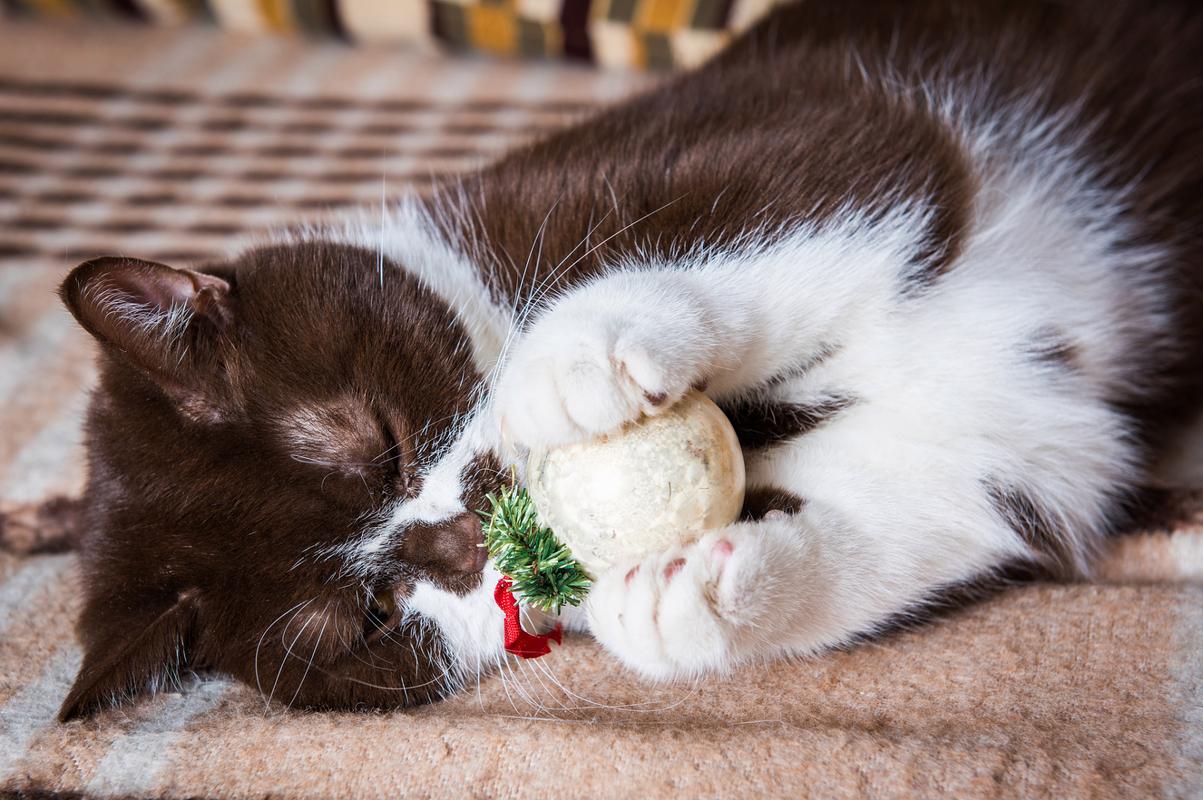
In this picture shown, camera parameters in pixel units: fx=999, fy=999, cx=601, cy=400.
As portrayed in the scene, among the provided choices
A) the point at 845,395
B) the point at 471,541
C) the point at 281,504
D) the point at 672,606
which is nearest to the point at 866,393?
the point at 845,395

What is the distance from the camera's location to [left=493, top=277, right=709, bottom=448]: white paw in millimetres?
962

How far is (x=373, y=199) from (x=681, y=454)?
1.22 metres

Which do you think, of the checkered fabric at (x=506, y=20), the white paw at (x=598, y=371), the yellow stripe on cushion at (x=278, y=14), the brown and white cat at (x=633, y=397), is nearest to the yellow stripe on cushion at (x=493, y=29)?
the checkered fabric at (x=506, y=20)

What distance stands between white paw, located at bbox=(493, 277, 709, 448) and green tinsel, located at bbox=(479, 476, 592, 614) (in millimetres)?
78

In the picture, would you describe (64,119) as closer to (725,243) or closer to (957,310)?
(725,243)

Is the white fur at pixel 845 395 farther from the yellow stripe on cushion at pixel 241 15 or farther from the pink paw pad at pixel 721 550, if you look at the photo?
the yellow stripe on cushion at pixel 241 15

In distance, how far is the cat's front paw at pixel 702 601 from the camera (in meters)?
0.96

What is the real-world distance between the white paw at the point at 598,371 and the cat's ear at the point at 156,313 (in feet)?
1.18

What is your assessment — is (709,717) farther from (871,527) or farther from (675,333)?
(675,333)

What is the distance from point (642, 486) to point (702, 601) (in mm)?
128

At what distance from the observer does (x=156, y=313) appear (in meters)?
1.12

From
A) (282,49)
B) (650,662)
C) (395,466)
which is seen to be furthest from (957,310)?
(282,49)

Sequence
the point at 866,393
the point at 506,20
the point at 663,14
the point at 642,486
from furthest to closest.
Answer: the point at 506,20, the point at 663,14, the point at 866,393, the point at 642,486

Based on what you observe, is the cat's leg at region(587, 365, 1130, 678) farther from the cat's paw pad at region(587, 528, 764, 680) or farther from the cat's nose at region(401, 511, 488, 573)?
the cat's nose at region(401, 511, 488, 573)
